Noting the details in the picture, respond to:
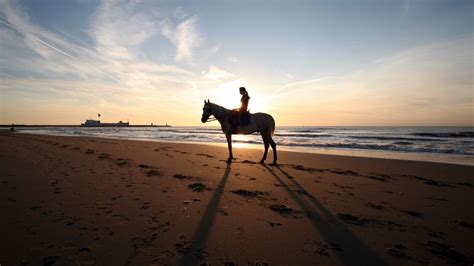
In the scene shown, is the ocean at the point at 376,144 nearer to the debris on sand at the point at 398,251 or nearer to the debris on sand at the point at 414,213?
the debris on sand at the point at 414,213

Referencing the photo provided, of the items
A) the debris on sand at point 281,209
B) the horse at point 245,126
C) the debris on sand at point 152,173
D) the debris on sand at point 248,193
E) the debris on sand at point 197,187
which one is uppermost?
the horse at point 245,126

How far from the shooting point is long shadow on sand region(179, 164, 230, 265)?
233 centimetres

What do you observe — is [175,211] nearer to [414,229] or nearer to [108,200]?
[108,200]

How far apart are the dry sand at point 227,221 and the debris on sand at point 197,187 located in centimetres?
2

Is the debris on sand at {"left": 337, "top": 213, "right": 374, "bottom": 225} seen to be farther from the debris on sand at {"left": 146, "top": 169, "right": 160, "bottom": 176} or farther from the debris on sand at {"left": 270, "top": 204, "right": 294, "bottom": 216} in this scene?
the debris on sand at {"left": 146, "top": 169, "right": 160, "bottom": 176}

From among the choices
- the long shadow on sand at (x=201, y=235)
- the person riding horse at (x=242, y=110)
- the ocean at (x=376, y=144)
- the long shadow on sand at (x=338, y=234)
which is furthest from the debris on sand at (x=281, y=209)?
the ocean at (x=376, y=144)

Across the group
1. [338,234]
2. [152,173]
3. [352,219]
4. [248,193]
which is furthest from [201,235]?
[152,173]

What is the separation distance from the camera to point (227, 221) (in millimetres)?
3338

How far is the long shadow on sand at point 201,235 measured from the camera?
2.33 meters

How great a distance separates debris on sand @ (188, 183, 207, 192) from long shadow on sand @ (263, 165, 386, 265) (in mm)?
2021

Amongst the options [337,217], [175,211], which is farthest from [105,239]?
[337,217]

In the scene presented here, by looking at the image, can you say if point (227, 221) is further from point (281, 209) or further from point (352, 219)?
point (352, 219)

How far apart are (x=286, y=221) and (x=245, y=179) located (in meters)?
2.80

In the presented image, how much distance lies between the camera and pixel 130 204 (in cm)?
385
